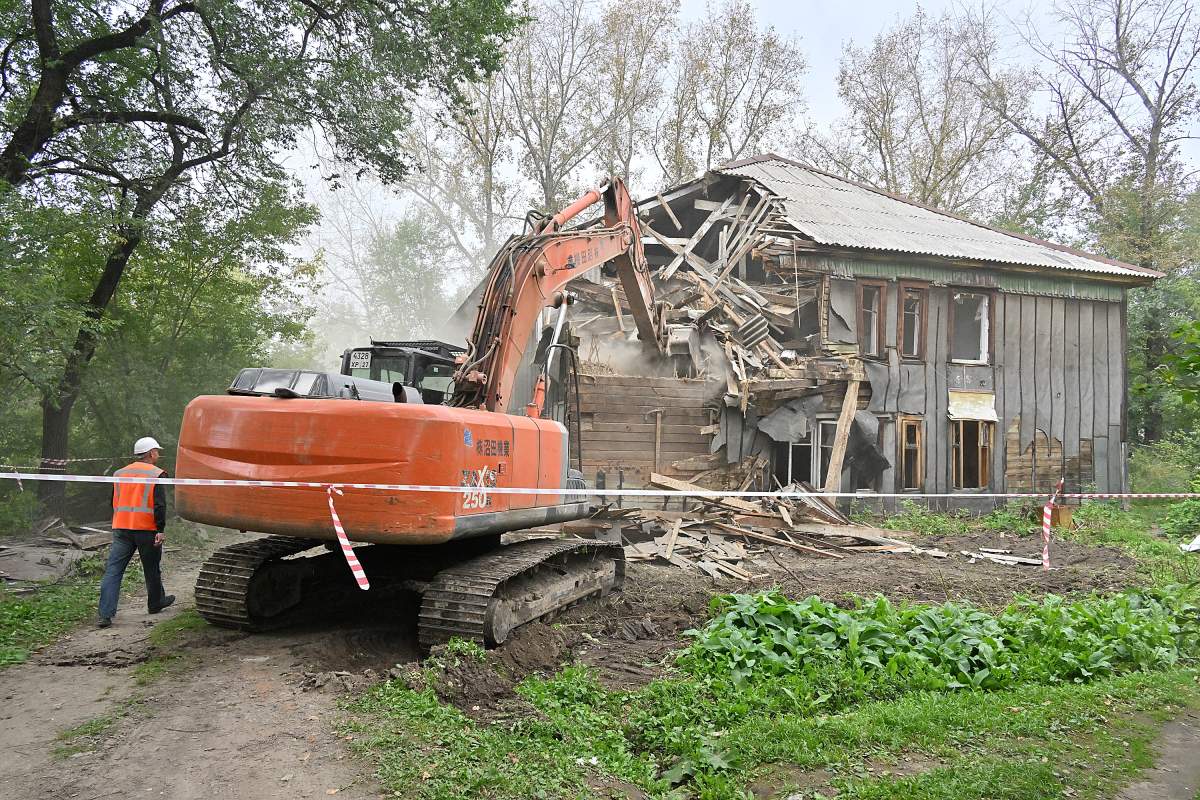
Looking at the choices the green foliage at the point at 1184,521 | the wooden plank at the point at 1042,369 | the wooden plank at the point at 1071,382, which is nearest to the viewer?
the green foliage at the point at 1184,521

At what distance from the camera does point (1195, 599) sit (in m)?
7.05

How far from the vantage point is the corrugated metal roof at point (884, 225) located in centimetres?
1708

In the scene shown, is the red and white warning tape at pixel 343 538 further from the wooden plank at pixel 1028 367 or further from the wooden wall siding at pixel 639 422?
the wooden plank at pixel 1028 367

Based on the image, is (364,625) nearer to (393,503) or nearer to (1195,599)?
(393,503)

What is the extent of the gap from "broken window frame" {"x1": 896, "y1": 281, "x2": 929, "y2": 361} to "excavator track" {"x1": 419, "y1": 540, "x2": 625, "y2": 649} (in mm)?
11085

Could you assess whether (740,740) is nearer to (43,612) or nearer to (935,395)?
(43,612)

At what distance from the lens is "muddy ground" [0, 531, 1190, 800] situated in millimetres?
3826

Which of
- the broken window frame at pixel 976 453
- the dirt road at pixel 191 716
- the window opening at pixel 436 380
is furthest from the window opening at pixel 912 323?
the dirt road at pixel 191 716

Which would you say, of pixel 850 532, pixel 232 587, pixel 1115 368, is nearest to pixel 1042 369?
pixel 1115 368

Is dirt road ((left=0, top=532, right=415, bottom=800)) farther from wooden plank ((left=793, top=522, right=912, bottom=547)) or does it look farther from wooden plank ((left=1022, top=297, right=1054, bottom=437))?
wooden plank ((left=1022, top=297, right=1054, bottom=437))

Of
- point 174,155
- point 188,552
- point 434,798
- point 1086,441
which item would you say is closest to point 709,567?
point 434,798

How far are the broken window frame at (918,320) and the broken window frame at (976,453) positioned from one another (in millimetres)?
1792

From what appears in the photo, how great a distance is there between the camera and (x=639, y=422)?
14.5 metres

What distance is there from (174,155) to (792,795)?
1318cm
